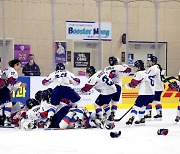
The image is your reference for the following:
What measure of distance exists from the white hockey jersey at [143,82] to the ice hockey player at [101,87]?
13.3 inches

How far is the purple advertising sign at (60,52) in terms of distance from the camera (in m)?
15.9

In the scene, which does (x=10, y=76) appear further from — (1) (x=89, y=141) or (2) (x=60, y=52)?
(2) (x=60, y=52)

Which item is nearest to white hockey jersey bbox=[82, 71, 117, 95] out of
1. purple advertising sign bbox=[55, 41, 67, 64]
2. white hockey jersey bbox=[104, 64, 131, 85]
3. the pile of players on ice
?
the pile of players on ice

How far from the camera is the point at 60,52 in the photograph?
16234mm

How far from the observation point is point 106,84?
982 centimetres

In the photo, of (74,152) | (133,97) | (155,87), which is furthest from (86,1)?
(74,152)

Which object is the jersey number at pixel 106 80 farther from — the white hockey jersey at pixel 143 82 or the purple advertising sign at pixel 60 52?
the purple advertising sign at pixel 60 52

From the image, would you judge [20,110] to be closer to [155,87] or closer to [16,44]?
[155,87]

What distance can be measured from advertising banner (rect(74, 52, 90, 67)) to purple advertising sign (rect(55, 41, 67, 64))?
42.7 inches

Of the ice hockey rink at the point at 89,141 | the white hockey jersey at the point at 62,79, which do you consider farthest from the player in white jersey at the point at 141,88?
the white hockey jersey at the point at 62,79

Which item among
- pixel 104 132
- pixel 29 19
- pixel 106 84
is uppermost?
pixel 29 19

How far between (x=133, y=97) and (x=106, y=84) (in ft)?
17.5

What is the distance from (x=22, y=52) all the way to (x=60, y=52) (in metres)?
1.26

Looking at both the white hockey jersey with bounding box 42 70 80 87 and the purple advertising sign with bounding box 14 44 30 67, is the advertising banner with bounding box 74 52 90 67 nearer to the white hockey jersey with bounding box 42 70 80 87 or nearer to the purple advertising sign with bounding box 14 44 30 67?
the purple advertising sign with bounding box 14 44 30 67
